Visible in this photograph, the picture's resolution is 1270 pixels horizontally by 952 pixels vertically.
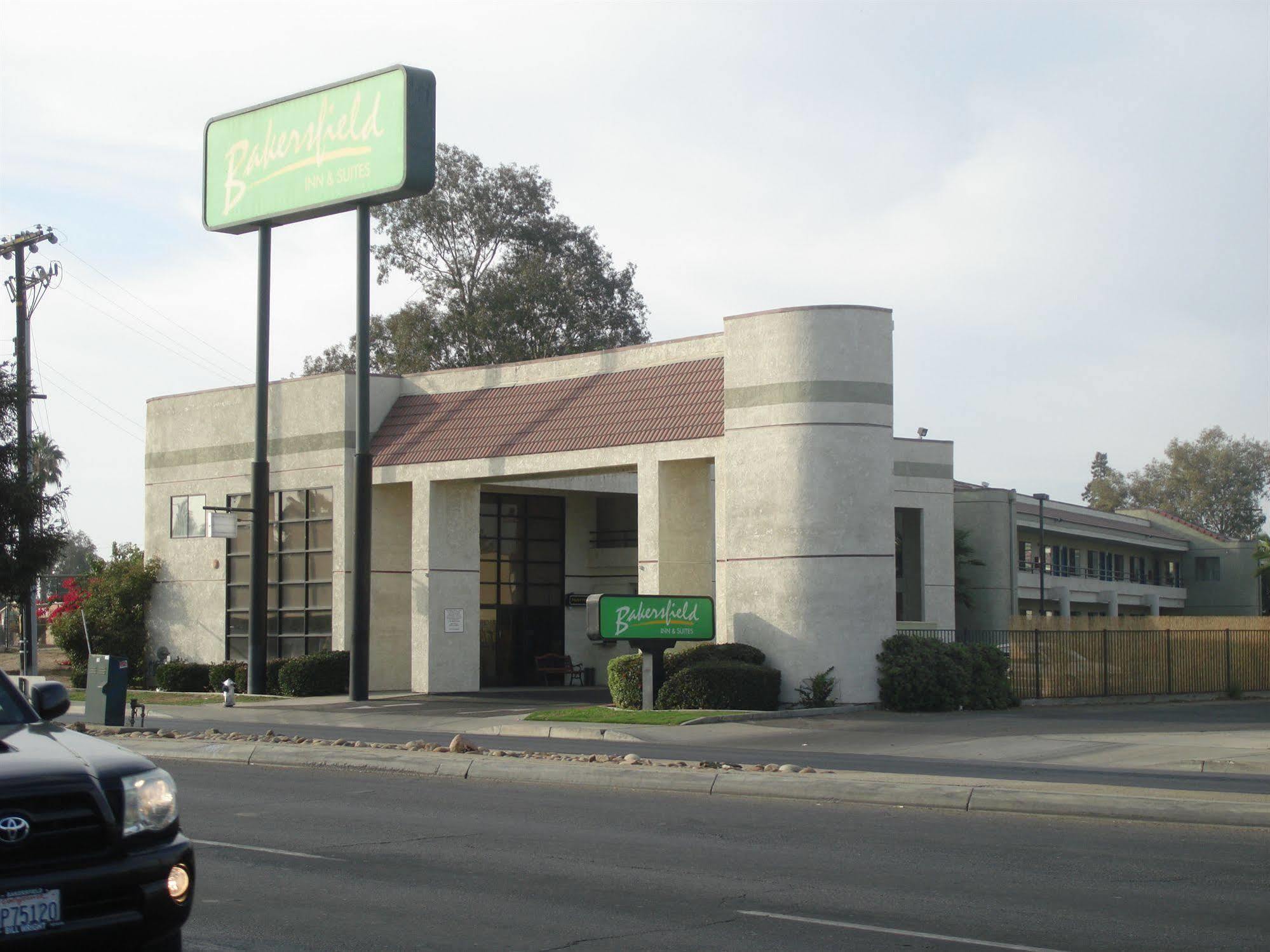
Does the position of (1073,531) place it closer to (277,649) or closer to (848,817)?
(277,649)

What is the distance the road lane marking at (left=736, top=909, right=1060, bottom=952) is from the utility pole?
2717cm

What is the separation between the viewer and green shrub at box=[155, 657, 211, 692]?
37.0m

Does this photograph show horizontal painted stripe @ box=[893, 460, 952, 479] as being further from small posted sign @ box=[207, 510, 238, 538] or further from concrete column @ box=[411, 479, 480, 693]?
small posted sign @ box=[207, 510, 238, 538]

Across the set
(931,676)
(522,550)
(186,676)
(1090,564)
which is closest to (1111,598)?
(1090,564)

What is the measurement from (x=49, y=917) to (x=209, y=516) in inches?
1246

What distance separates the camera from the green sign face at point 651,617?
26234mm

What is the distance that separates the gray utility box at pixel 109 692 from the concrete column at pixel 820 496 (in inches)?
462

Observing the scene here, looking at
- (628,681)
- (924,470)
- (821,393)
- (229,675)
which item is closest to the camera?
(821,393)

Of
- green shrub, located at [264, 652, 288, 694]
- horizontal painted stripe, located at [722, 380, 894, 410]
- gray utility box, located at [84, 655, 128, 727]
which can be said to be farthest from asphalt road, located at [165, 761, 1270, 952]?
green shrub, located at [264, 652, 288, 694]

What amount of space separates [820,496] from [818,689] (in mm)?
3763

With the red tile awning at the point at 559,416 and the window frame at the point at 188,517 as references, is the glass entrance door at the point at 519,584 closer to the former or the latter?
the red tile awning at the point at 559,416

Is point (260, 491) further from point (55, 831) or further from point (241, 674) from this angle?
point (55, 831)

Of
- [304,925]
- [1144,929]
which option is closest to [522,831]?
[304,925]

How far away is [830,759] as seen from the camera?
61.4ft
